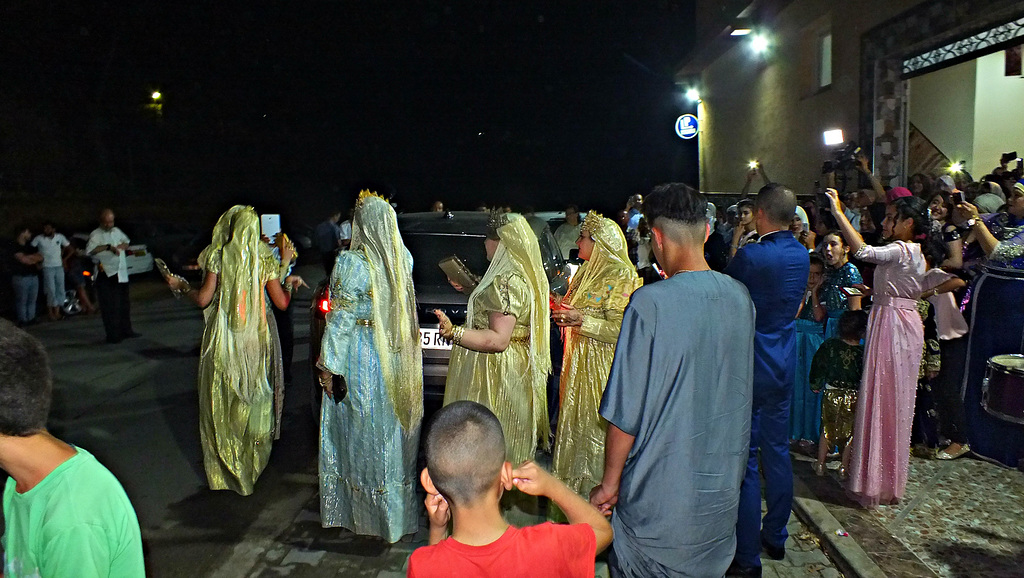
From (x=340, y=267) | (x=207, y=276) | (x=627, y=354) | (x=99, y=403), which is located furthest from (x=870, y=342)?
(x=99, y=403)

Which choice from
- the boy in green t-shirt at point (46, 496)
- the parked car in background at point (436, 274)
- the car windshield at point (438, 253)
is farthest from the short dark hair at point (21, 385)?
the car windshield at point (438, 253)

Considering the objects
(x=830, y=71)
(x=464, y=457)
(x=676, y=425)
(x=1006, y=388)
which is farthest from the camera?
(x=830, y=71)

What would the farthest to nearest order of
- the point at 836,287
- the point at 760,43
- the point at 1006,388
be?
the point at 760,43
the point at 836,287
the point at 1006,388

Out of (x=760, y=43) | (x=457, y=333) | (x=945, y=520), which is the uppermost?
(x=760, y=43)

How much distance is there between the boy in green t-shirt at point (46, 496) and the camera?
1.73m

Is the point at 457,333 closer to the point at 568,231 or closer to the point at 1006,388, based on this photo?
the point at 1006,388

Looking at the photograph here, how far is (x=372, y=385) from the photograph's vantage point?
4.18m

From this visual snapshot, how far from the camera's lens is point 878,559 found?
13.4ft

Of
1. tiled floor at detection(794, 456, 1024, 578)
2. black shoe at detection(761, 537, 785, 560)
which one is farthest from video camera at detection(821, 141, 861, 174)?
black shoe at detection(761, 537, 785, 560)

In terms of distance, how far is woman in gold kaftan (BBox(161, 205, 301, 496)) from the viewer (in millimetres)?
4914

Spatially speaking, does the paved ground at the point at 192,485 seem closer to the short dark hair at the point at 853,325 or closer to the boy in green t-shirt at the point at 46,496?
the short dark hair at the point at 853,325

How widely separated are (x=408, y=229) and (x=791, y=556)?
4062 mm

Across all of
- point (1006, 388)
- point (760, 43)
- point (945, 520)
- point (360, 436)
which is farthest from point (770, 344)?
point (760, 43)

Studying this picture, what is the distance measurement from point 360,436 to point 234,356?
1313mm
